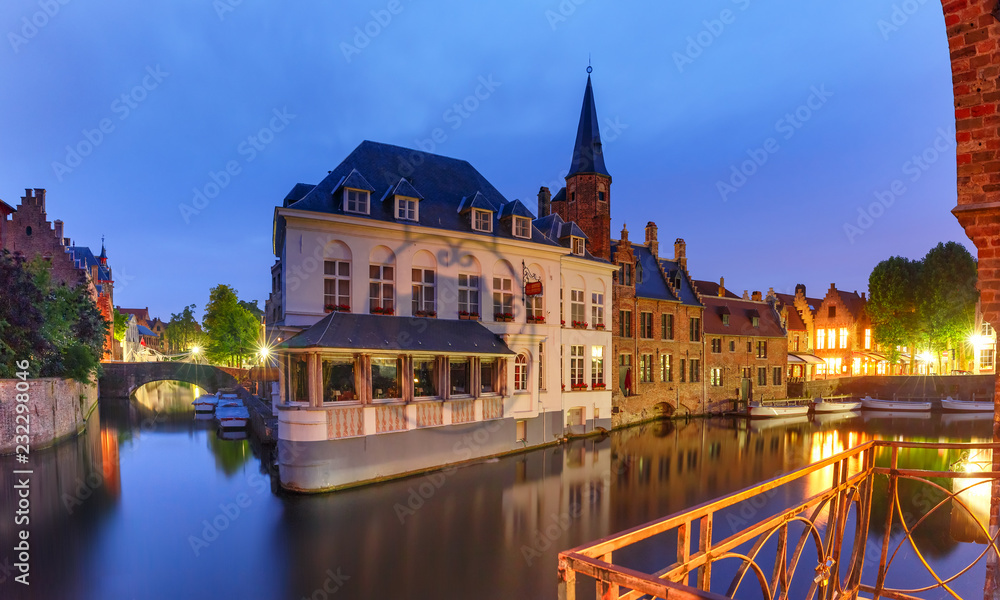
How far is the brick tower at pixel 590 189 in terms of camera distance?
86.9 feet

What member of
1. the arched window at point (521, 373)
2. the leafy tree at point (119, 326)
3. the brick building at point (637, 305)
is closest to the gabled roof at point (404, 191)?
the arched window at point (521, 373)

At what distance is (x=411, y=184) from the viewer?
64.3 ft

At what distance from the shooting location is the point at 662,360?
1208 inches

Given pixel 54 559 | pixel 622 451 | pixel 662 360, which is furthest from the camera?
pixel 662 360

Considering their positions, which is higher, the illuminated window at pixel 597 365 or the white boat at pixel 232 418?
the illuminated window at pixel 597 365

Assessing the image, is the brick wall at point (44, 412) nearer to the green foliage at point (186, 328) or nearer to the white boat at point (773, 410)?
the white boat at point (773, 410)

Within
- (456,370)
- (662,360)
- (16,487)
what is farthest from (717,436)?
(16,487)

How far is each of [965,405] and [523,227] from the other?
3844 centimetres

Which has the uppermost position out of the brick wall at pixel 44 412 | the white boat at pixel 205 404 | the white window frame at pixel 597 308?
the white window frame at pixel 597 308

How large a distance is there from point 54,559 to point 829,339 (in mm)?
56639

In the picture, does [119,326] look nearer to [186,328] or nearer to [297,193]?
[186,328]

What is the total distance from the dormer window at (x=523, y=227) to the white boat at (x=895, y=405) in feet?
116

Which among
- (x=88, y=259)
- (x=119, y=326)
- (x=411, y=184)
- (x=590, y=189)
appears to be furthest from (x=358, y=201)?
(x=119, y=326)

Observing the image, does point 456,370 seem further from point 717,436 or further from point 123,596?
point 717,436
